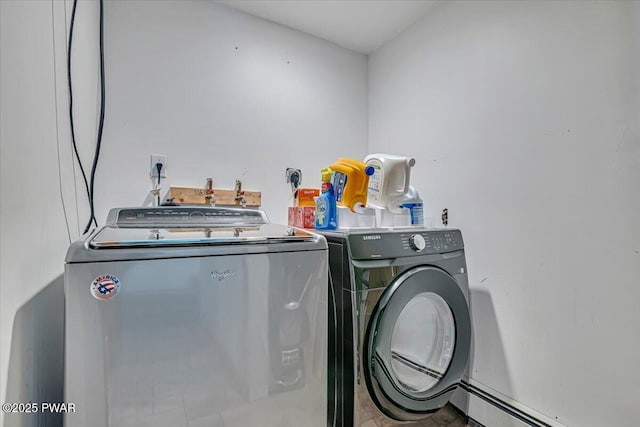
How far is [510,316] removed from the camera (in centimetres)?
140

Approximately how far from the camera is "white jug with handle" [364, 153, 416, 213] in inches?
59.8

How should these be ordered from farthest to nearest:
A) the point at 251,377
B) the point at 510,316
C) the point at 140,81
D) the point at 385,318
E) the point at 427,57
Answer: the point at 427,57 < the point at 140,81 < the point at 510,316 < the point at 385,318 < the point at 251,377

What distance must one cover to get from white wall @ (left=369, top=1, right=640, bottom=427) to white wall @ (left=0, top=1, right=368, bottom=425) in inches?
32.5

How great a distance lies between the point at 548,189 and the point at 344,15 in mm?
A: 1530

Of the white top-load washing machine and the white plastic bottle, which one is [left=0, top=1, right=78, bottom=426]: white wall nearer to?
the white top-load washing machine

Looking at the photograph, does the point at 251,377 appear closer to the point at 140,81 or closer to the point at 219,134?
the point at 219,134

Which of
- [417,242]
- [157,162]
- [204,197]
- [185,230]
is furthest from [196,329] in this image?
[157,162]

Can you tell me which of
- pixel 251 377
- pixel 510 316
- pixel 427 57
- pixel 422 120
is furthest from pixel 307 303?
pixel 427 57

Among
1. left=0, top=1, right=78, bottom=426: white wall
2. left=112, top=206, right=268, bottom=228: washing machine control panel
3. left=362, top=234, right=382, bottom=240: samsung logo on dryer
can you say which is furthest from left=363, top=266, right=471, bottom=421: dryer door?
left=0, top=1, right=78, bottom=426: white wall

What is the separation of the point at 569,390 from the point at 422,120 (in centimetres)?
148

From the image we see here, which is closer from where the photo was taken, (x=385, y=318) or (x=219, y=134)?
(x=385, y=318)

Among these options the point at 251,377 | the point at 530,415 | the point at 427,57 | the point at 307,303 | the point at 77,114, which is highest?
the point at 427,57

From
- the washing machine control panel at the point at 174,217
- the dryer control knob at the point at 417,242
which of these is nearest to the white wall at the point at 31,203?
the washing machine control panel at the point at 174,217

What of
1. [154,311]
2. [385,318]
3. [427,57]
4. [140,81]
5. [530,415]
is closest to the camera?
[154,311]
